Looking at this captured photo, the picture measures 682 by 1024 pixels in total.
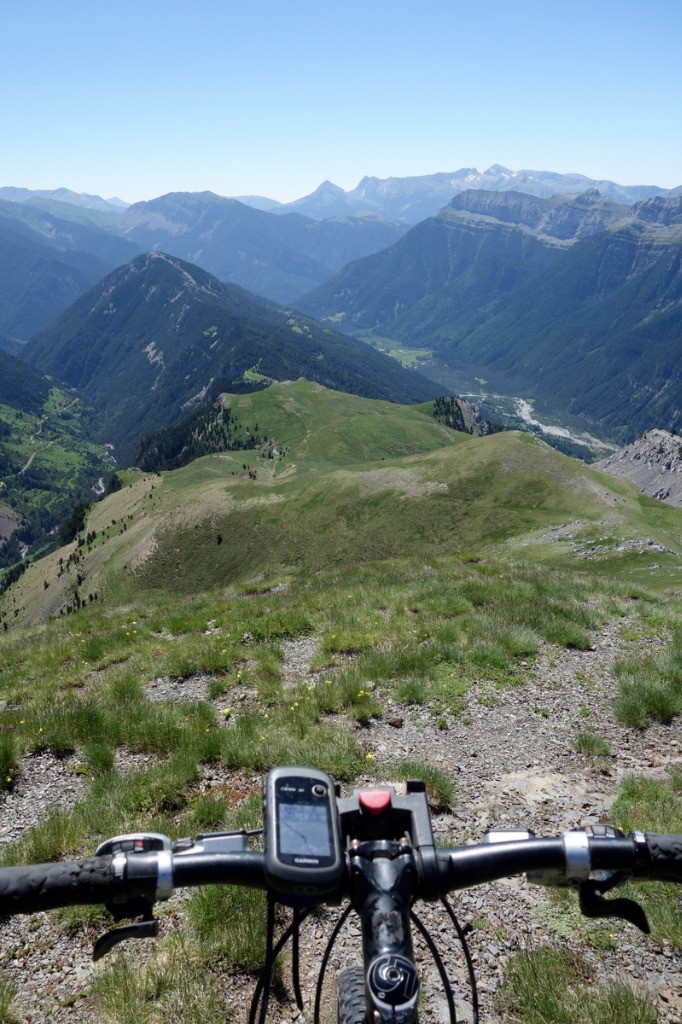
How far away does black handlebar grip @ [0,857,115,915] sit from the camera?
118 inches

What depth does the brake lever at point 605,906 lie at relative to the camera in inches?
123

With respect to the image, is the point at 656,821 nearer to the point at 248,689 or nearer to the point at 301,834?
the point at 301,834

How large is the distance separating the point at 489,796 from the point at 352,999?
6166 mm

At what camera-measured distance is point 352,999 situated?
141 inches

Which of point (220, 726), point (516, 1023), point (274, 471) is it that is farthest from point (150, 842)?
point (274, 471)

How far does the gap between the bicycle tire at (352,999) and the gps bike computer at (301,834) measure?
1.31 m

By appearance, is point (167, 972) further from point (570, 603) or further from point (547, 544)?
point (547, 544)

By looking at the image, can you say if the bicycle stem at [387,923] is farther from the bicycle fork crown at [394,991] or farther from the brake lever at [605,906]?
the brake lever at [605,906]

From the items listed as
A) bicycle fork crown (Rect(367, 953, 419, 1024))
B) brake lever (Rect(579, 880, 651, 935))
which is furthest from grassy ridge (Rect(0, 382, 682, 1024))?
bicycle fork crown (Rect(367, 953, 419, 1024))

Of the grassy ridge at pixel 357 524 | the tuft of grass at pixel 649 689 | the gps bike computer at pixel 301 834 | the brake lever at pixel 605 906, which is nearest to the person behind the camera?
the gps bike computer at pixel 301 834

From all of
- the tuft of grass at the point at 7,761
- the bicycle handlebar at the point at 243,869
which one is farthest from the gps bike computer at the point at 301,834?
the tuft of grass at the point at 7,761

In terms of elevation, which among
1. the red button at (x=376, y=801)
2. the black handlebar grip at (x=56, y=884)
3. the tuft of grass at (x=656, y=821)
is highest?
the red button at (x=376, y=801)

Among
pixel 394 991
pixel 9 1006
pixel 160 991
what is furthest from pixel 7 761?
pixel 394 991

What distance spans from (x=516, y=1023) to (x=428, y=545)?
9115 centimetres
